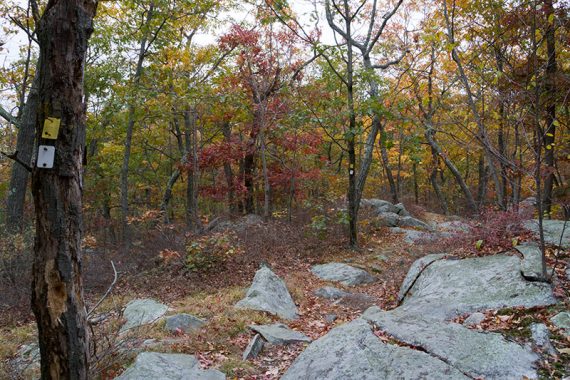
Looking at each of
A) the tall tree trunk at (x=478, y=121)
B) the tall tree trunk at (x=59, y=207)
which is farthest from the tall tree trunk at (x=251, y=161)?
the tall tree trunk at (x=59, y=207)

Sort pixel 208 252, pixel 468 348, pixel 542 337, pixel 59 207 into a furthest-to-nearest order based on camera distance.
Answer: pixel 208 252 → pixel 542 337 → pixel 468 348 → pixel 59 207

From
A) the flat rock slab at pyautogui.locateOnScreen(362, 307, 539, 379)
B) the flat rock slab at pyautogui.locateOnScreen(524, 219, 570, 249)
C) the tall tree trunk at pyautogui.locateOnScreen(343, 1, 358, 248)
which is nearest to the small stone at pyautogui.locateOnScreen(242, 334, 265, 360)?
the flat rock slab at pyautogui.locateOnScreen(362, 307, 539, 379)

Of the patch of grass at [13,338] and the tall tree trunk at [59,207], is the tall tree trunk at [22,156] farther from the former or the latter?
the tall tree trunk at [59,207]

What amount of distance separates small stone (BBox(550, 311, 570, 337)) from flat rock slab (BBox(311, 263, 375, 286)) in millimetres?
4681

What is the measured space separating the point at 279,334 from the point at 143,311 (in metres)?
2.22

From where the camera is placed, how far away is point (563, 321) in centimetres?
390

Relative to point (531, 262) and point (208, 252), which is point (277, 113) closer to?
point (208, 252)

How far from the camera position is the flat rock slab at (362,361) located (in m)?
3.35

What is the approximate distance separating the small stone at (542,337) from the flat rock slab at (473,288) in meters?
0.61

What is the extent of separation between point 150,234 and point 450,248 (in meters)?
7.85

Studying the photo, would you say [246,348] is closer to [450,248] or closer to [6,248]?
[450,248]

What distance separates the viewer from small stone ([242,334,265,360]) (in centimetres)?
466

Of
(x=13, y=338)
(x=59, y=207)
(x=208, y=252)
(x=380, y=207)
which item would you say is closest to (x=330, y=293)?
(x=208, y=252)

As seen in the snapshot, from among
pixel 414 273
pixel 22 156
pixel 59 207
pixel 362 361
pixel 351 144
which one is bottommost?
pixel 362 361
